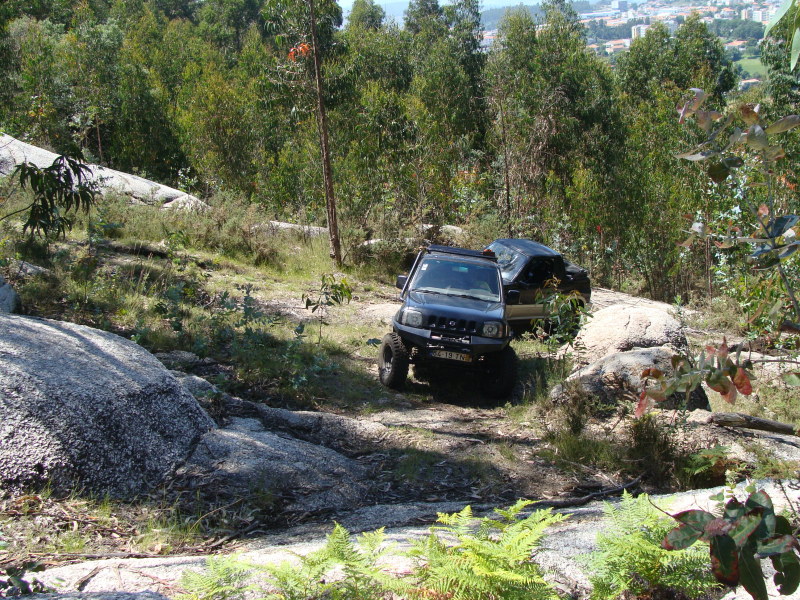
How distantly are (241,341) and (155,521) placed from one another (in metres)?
4.38

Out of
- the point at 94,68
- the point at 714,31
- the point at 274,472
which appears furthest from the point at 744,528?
the point at 714,31

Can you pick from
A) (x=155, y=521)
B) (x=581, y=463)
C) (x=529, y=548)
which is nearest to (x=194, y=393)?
(x=155, y=521)

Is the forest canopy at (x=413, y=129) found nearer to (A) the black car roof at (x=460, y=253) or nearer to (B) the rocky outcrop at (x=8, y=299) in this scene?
(B) the rocky outcrop at (x=8, y=299)

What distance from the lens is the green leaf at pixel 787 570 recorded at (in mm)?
1647

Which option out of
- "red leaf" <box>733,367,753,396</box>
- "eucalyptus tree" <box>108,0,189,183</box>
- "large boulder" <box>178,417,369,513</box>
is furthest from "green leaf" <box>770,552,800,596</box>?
"eucalyptus tree" <box>108,0,189,183</box>

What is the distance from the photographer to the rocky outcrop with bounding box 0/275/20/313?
7.57 metres

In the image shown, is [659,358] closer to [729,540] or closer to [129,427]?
[129,427]

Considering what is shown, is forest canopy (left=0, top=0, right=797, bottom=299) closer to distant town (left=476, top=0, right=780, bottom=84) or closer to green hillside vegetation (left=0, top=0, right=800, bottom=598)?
green hillside vegetation (left=0, top=0, right=800, bottom=598)

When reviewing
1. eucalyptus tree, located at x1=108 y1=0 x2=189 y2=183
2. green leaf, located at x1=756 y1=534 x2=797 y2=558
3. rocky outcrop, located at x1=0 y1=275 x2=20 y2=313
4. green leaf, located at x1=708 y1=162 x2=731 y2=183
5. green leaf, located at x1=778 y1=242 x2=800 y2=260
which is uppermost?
eucalyptus tree, located at x1=108 y1=0 x2=189 y2=183

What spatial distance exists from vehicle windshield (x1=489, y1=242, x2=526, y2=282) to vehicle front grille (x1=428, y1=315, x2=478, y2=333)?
3.79 m

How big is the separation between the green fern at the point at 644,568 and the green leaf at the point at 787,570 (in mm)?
1164

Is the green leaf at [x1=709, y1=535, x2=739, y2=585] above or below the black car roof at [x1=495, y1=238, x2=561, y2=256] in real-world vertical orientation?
above

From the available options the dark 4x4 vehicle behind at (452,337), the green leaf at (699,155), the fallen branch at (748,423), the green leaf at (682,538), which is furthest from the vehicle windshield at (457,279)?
the green leaf at (682,538)

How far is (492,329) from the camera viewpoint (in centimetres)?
847
